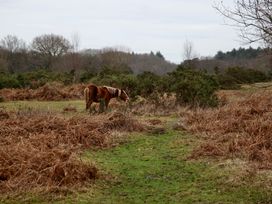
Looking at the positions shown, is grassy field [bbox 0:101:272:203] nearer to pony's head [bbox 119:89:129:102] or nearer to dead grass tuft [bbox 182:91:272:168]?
dead grass tuft [bbox 182:91:272:168]

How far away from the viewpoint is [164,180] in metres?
7.91

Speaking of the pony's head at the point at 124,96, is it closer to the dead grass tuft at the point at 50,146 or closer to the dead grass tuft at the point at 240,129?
the dead grass tuft at the point at 240,129

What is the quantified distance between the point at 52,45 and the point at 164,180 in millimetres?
47145

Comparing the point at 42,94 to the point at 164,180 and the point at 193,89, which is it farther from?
the point at 164,180

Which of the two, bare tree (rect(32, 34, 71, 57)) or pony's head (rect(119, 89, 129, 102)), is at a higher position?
bare tree (rect(32, 34, 71, 57))

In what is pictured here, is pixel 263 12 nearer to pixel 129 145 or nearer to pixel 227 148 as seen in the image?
pixel 227 148

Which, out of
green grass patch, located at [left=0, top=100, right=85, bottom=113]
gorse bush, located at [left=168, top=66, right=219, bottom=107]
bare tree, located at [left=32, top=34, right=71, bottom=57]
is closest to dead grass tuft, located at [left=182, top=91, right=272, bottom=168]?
gorse bush, located at [left=168, top=66, right=219, bottom=107]

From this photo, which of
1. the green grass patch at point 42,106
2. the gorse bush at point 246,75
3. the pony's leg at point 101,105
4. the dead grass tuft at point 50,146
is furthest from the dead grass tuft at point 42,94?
the gorse bush at point 246,75

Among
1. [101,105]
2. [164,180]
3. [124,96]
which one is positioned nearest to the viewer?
[164,180]

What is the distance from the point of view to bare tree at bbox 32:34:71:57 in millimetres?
52688

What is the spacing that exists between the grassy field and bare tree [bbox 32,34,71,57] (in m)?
43.3

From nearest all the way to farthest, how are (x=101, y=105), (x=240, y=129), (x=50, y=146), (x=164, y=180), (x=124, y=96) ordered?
(x=164, y=180)
(x=50, y=146)
(x=240, y=129)
(x=101, y=105)
(x=124, y=96)

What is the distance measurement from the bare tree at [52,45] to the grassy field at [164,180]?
43345 mm

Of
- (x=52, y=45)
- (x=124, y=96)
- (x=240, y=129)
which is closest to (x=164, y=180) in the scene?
(x=240, y=129)
